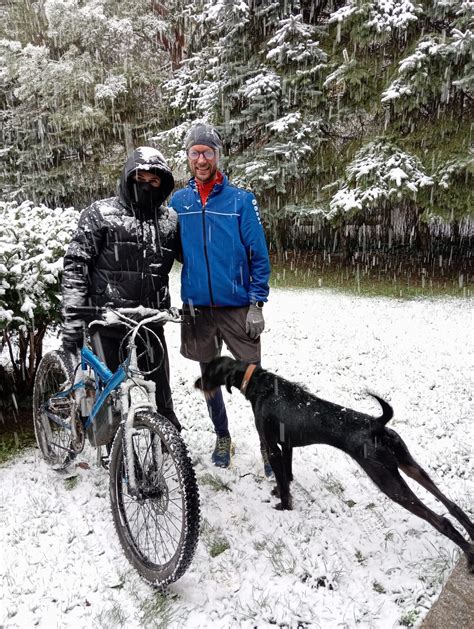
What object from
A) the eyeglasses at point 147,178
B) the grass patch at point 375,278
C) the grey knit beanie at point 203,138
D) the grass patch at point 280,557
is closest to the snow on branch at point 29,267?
the eyeglasses at point 147,178

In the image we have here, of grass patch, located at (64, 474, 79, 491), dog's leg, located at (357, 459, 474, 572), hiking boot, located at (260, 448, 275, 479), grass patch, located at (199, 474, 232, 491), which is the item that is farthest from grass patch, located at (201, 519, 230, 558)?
grass patch, located at (64, 474, 79, 491)

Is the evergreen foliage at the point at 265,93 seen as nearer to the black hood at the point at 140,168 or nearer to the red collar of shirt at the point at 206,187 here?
the red collar of shirt at the point at 206,187

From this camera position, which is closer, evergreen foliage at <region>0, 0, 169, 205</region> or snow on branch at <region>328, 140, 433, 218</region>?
snow on branch at <region>328, 140, 433, 218</region>

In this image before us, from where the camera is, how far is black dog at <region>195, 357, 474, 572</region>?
2668mm

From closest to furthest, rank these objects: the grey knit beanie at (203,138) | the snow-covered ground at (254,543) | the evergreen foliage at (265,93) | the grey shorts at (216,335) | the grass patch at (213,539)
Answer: the snow-covered ground at (254,543), the grass patch at (213,539), the grey knit beanie at (203,138), the grey shorts at (216,335), the evergreen foliage at (265,93)

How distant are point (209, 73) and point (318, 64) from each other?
3106mm

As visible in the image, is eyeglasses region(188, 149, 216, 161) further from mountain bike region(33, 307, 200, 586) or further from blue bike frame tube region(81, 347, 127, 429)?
blue bike frame tube region(81, 347, 127, 429)

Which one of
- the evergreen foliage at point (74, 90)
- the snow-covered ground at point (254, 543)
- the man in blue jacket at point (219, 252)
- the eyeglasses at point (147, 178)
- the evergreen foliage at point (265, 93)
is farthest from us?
the evergreen foliage at point (74, 90)

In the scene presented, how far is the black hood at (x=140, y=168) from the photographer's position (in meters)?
2.83

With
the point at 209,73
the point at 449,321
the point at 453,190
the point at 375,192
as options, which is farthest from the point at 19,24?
the point at 449,321

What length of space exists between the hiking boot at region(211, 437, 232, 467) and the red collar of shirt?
197cm

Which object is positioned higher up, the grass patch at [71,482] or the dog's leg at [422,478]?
the dog's leg at [422,478]

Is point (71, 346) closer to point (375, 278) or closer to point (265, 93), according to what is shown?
point (375, 278)

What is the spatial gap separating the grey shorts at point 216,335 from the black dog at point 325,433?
198mm
